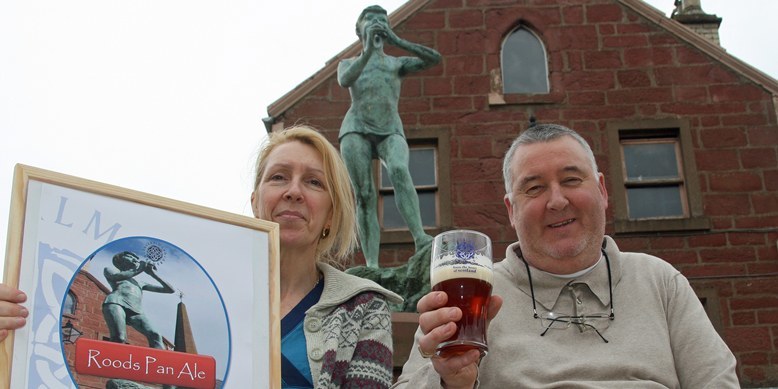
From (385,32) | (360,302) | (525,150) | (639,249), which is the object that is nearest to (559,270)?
(525,150)

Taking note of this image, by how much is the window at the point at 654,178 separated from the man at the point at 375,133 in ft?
18.2

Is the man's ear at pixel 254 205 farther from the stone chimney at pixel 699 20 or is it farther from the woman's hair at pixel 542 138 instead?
the stone chimney at pixel 699 20

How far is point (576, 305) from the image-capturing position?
8.22ft

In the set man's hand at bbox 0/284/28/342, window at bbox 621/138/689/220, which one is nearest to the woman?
man's hand at bbox 0/284/28/342

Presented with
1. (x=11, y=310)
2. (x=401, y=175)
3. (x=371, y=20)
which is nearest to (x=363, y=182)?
(x=401, y=175)

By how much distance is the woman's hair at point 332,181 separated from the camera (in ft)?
8.89

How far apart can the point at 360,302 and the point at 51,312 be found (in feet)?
3.05

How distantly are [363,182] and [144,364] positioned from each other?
454 cm

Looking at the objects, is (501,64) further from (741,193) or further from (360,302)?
(360,302)

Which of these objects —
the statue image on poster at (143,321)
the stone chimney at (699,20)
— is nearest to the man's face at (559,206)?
the statue image on poster at (143,321)

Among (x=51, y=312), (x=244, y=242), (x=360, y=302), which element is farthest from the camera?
(x=360, y=302)

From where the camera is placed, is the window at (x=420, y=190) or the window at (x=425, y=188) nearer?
the window at (x=425, y=188)

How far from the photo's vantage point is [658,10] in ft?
40.7

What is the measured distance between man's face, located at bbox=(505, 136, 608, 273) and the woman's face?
0.59m
